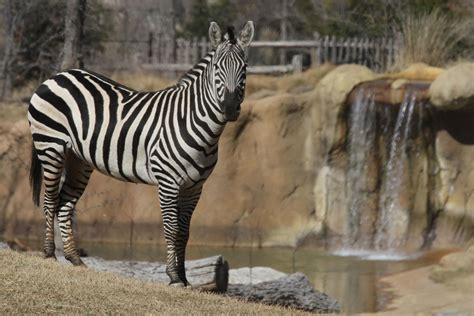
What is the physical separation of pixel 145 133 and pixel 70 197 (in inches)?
49.5

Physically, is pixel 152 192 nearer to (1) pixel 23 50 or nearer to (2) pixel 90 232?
(2) pixel 90 232

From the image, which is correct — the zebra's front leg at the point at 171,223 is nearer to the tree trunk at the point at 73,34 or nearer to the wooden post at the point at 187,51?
the tree trunk at the point at 73,34

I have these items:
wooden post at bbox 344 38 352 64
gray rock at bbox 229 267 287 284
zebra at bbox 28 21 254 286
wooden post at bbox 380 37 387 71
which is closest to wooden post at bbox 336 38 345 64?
wooden post at bbox 344 38 352 64

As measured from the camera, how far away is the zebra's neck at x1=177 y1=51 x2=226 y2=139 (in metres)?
11.0

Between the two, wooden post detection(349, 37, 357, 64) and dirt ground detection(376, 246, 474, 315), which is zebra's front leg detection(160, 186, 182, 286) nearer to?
dirt ground detection(376, 246, 474, 315)

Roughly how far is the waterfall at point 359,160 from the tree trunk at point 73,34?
5964 millimetres

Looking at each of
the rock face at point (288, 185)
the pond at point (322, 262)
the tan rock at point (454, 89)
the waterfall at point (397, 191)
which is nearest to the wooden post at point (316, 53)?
the rock face at point (288, 185)

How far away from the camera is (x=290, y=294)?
44.0 feet

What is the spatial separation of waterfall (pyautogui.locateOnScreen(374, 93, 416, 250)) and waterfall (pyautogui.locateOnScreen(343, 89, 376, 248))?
339 mm

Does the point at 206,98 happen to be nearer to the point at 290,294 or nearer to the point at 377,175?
the point at 290,294

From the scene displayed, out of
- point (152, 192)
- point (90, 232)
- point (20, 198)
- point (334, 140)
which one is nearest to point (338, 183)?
point (334, 140)

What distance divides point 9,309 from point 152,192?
466 inches

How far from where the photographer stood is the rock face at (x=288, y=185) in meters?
20.0

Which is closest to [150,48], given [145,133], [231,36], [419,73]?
[419,73]
